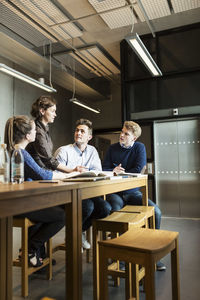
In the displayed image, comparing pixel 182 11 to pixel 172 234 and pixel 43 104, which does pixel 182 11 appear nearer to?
pixel 43 104

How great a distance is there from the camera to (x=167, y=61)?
500cm

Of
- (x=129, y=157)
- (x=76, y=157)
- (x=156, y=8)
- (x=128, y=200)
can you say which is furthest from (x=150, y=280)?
(x=156, y=8)

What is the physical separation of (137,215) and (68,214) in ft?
2.50

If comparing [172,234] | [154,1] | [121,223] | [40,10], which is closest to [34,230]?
[121,223]

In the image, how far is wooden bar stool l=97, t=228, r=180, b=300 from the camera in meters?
1.13

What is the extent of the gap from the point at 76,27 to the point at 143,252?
174 inches

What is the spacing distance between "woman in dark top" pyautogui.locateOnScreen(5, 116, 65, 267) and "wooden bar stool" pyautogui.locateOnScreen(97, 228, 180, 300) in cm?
64

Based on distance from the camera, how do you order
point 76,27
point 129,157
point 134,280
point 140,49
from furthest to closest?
point 76,27
point 140,49
point 129,157
point 134,280

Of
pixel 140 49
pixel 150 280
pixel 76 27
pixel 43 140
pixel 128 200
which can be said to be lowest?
pixel 150 280

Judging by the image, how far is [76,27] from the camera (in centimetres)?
465

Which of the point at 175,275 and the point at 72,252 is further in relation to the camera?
the point at 175,275

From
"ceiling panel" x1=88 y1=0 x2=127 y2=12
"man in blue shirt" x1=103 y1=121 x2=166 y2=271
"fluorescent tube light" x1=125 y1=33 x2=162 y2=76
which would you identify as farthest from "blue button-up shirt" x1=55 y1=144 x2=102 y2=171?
"ceiling panel" x1=88 y1=0 x2=127 y2=12

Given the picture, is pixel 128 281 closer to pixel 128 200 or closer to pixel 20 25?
pixel 128 200

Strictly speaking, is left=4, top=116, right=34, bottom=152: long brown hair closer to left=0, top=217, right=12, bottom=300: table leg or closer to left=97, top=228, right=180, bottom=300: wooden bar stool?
left=0, top=217, right=12, bottom=300: table leg
